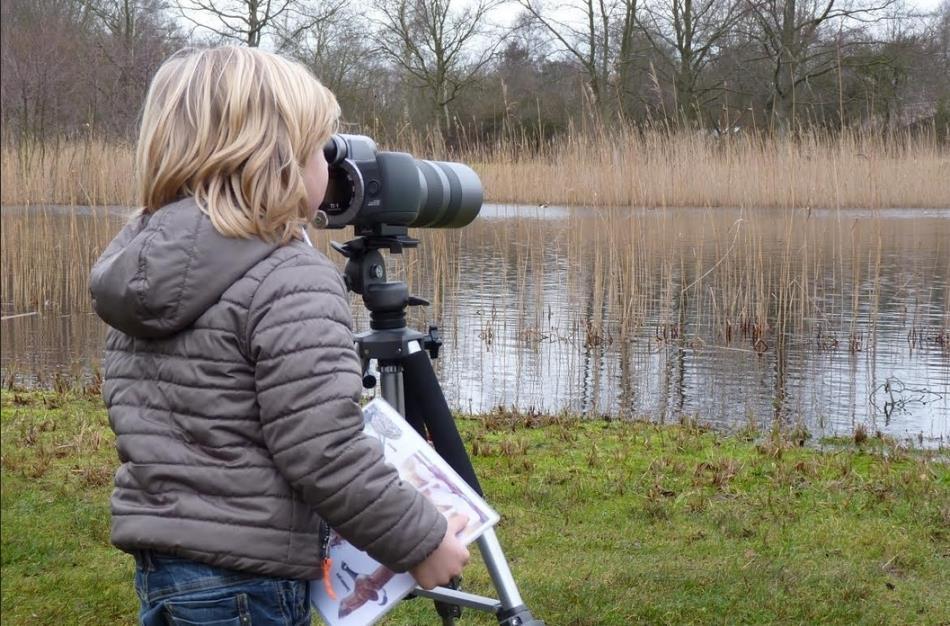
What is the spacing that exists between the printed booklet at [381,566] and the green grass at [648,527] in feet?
3.71

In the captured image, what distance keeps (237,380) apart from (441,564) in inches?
13.9

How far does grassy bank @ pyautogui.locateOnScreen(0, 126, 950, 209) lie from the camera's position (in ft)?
21.0

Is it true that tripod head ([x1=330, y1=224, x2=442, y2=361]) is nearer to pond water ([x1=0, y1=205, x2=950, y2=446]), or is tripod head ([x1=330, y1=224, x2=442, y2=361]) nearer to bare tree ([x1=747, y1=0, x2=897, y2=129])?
pond water ([x1=0, y1=205, x2=950, y2=446])

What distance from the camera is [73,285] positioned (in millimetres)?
6703

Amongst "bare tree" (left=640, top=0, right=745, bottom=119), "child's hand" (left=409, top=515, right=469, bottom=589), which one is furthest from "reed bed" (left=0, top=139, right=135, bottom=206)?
"bare tree" (left=640, top=0, right=745, bottom=119)

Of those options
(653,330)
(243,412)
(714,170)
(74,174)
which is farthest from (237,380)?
(714,170)

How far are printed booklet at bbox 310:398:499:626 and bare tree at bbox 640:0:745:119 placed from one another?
34.2 feet

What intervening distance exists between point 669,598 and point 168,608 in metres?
1.56

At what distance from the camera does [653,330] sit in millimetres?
6500

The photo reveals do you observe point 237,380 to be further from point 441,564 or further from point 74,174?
point 74,174

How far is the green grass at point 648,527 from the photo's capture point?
2551 millimetres

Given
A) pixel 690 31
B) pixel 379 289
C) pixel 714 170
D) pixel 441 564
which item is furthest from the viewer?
pixel 690 31

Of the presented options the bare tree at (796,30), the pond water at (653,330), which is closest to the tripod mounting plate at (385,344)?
the pond water at (653,330)

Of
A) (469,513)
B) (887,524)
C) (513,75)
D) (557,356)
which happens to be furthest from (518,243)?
(513,75)
